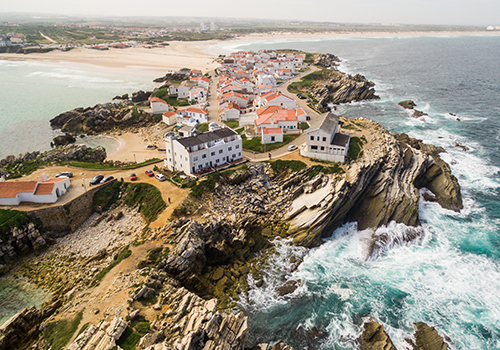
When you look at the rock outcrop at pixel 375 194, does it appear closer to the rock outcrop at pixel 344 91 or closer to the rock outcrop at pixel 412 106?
the rock outcrop at pixel 412 106

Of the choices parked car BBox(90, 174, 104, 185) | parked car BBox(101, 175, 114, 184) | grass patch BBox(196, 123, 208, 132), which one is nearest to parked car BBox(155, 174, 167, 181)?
parked car BBox(101, 175, 114, 184)

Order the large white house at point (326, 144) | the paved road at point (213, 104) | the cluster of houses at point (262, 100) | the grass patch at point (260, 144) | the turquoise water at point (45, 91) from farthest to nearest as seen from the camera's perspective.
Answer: the paved road at point (213, 104)
the turquoise water at point (45, 91)
the cluster of houses at point (262, 100)
the grass patch at point (260, 144)
the large white house at point (326, 144)

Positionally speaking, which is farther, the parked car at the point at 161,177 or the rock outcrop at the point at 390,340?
the parked car at the point at 161,177

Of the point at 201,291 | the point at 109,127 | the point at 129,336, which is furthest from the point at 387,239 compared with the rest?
the point at 109,127

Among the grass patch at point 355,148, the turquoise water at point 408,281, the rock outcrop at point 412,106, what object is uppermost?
the grass patch at point 355,148

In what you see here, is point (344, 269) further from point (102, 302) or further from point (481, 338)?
point (102, 302)

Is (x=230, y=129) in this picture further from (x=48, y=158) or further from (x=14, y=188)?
(x=14, y=188)

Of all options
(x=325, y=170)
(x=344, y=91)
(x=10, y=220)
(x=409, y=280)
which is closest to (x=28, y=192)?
(x=10, y=220)

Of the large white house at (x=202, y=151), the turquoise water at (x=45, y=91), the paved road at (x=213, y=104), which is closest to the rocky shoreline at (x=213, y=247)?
the large white house at (x=202, y=151)
